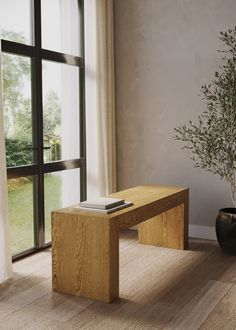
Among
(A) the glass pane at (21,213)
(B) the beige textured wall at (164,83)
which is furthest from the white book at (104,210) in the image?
(B) the beige textured wall at (164,83)

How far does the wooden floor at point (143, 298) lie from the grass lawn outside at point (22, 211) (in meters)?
0.16

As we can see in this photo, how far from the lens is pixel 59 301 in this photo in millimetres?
2908

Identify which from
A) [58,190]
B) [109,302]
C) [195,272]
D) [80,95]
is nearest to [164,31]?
[80,95]

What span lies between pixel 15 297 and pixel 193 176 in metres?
2.19

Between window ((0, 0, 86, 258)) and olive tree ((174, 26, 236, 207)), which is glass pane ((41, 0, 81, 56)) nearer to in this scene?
window ((0, 0, 86, 258))

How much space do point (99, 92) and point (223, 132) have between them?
129cm

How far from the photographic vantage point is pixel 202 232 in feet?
14.8

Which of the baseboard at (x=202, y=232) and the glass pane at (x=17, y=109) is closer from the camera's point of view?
the glass pane at (x=17, y=109)

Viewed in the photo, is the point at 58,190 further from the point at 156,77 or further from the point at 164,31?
the point at 164,31

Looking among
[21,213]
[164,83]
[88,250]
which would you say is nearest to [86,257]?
[88,250]

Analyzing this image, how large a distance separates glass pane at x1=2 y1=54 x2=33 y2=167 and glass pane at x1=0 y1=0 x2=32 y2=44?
0.16 meters

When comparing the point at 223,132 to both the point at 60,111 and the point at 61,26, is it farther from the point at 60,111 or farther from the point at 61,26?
the point at 61,26

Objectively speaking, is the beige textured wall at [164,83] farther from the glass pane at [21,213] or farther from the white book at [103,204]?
the white book at [103,204]

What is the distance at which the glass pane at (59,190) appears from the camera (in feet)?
13.5
